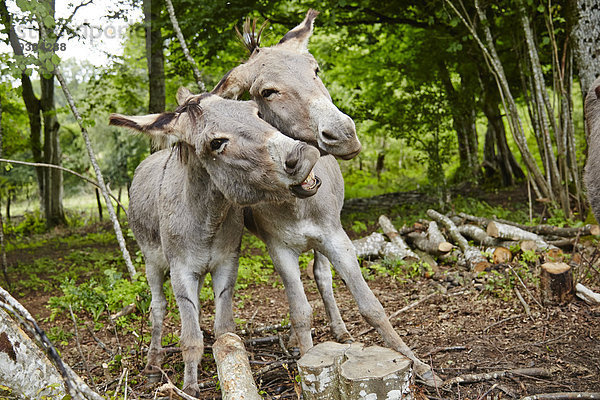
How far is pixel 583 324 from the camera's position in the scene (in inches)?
170

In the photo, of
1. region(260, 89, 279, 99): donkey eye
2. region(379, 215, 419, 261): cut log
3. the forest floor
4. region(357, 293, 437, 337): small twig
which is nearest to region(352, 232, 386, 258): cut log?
region(379, 215, 419, 261): cut log

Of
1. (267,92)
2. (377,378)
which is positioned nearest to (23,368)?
(377,378)

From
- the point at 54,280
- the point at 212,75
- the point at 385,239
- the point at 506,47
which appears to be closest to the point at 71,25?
the point at 54,280

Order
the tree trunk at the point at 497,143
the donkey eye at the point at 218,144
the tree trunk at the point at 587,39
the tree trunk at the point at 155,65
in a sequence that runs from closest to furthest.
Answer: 1. the donkey eye at the point at 218,144
2. the tree trunk at the point at 587,39
3. the tree trunk at the point at 155,65
4. the tree trunk at the point at 497,143

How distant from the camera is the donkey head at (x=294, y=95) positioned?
→ 3000mm

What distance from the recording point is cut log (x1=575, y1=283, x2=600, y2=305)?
467cm

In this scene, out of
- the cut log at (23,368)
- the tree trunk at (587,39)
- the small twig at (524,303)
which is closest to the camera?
the cut log at (23,368)

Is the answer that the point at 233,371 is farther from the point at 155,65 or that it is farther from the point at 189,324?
the point at 155,65

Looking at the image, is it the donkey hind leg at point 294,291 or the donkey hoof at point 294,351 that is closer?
the donkey hind leg at point 294,291

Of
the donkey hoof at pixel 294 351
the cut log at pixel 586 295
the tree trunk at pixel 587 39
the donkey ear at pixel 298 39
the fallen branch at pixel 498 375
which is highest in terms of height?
the tree trunk at pixel 587 39

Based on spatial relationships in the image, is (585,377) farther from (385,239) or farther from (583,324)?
(385,239)

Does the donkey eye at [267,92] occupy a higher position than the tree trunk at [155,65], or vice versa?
the tree trunk at [155,65]

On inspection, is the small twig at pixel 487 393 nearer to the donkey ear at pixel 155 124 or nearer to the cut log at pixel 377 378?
the cut log at pixel 377 378

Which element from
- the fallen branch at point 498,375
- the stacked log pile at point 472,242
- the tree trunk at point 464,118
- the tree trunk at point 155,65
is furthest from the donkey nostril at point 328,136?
the tree trunk at point 464,118
